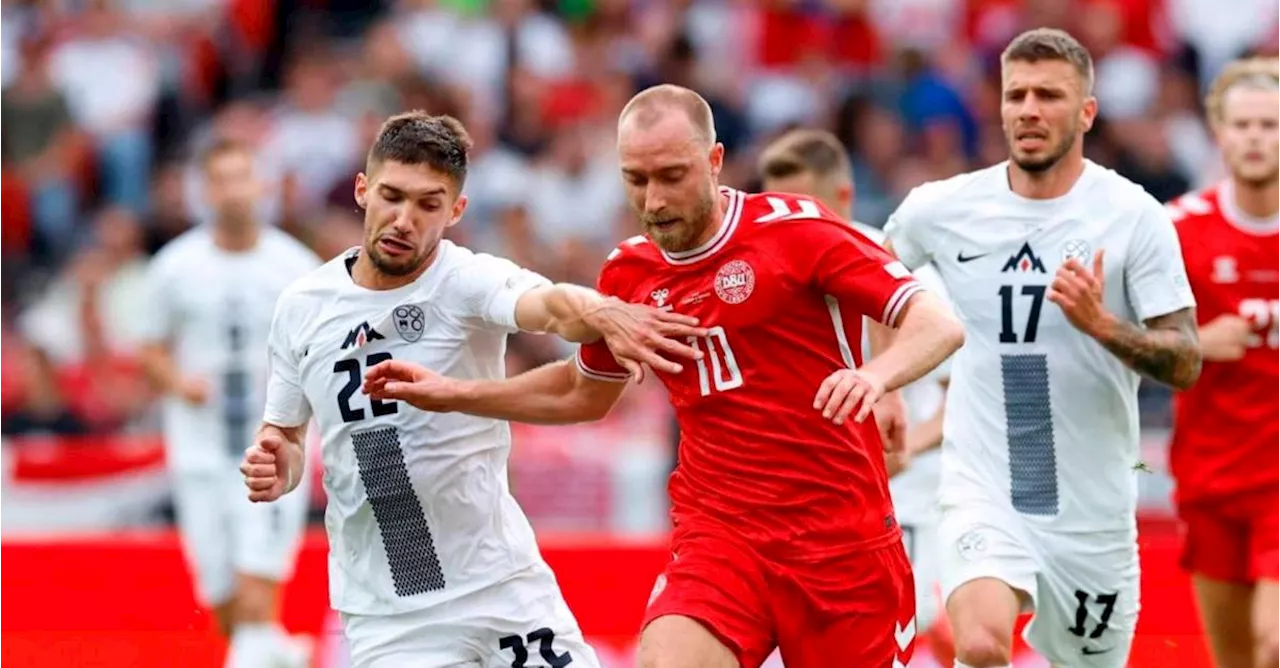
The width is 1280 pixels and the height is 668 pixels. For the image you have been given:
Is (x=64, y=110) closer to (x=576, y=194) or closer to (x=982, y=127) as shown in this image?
(x=576, y=194)

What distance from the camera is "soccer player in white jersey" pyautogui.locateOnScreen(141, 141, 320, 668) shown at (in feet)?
35.8

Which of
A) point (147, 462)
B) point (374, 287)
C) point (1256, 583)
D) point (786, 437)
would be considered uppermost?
point (374, 287)

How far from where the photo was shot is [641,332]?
6.53 meters

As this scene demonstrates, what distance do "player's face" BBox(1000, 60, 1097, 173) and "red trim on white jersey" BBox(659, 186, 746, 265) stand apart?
1.43 m

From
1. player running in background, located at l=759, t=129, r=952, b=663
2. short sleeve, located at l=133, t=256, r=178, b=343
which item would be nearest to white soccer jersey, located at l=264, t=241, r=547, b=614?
player running in background, located at l=759, t=129, r=952, b=663

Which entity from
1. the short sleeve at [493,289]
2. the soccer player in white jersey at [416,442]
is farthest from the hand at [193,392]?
the short sleeve at [493,289]

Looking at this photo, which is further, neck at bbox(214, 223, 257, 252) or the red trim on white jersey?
neck at bbox(214, 223, 257, 252)

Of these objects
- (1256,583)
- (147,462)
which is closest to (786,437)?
(1256,583)

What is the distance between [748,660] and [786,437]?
2.32ft

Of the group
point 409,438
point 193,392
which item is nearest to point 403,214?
point 409,438

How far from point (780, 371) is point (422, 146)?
1.40 m

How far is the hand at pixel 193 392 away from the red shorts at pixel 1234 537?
5.00 meters

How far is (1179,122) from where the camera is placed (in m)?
16.4

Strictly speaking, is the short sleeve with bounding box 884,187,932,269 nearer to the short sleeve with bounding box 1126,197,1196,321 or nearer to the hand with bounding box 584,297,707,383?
the short sleeve with bounding box 1126,197,1196,321
